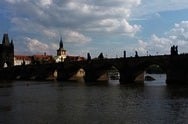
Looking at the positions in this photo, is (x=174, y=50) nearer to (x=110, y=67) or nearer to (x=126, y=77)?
(x=126, y=77)

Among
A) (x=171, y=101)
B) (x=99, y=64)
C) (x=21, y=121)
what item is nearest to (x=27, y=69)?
(x=99, y=64)

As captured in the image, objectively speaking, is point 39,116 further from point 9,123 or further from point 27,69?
point 27,69

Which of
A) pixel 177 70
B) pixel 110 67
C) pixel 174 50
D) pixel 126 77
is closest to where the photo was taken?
pixel 177 70

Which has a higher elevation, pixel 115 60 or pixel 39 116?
pixel 115 60

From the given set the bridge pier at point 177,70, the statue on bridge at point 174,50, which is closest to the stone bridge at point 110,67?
the bridge pier at point 177,70

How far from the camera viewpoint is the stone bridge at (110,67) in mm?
89375

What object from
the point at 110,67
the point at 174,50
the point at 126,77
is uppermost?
the point at 174,50

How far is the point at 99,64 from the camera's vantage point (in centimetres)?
11931

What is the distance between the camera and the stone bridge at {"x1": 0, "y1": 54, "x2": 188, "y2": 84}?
89.4 m

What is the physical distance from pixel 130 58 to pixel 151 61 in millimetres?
8940

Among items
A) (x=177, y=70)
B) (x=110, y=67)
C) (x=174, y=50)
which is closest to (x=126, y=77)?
(x=110, y=67)

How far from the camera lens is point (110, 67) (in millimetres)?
121125

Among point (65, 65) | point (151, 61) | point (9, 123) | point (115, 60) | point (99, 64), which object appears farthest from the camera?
point (65, 65)

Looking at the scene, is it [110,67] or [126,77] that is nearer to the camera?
[126,77]
